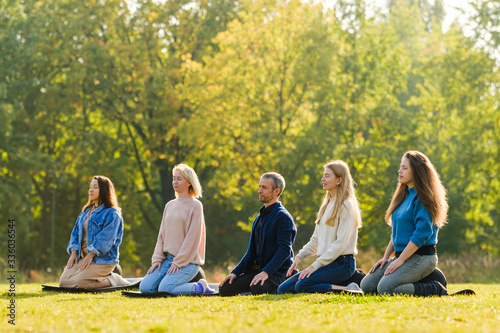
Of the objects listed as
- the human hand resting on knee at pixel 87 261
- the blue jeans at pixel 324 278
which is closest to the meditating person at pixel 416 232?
the blue jeans at pixel 324 278

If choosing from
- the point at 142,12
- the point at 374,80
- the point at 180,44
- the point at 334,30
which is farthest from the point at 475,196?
the point at 142,12

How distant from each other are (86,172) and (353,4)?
1531 cm

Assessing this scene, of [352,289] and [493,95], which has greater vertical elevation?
[493,95]

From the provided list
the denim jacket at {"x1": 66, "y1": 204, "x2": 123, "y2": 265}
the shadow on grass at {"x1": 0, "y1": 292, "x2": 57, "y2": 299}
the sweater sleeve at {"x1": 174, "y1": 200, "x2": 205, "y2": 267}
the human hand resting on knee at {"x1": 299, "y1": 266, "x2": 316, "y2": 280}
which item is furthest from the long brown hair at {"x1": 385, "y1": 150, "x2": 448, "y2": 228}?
the shadow on grass at {"x1": 0, "y1": 292, "x2": 57, "y2": 299}

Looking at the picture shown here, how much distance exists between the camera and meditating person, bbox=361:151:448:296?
357 inches

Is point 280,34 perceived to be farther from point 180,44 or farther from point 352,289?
point 352,289

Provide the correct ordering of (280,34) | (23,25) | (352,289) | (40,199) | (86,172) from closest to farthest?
(352,289), (280,34), (23,25), (86,172), (40,199)

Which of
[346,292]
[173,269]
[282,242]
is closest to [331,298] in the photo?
[346,292]

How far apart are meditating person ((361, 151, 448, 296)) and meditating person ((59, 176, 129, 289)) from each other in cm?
476

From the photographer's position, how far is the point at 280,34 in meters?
27.7

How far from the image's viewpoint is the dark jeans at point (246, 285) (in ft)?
32.8

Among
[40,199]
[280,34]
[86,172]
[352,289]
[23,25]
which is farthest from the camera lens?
[40,199]

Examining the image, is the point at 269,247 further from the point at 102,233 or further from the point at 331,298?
the point at 102,233

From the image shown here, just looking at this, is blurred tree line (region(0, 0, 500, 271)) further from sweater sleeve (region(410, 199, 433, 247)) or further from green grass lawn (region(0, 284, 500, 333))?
green grass lawn (region(0, 284, 500, 333))
